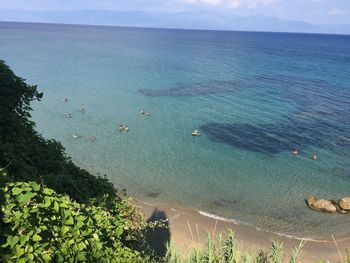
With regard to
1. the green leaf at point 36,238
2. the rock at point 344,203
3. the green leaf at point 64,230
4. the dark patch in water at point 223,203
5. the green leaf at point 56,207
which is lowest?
the dark patch in water at point 223,203

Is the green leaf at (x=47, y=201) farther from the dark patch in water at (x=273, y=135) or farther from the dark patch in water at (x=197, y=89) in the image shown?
the dark patch in water at (x=197, y=89)

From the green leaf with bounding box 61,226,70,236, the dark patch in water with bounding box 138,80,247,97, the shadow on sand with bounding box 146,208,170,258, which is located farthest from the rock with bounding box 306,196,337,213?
the dark patch in water with bounding box 138,80,247,97

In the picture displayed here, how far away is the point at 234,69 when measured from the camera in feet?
278

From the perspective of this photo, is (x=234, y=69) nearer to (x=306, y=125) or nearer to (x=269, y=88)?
(x=269, y=88)

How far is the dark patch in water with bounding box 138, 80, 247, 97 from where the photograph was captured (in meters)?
56.1

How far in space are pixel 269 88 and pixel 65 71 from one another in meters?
39.1

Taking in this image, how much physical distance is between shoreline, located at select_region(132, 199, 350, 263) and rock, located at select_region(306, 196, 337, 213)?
2.63 m

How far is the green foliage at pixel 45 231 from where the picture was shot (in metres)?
5.71

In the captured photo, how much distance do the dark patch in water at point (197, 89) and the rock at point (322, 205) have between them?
107 ft

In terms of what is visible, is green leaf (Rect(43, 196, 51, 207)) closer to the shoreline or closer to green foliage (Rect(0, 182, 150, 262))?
green foliage (Rect(0, 182, 150, 262))

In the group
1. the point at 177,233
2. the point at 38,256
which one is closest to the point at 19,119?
the point at 38,256

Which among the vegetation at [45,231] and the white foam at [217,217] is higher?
the vegetation at [45,231]

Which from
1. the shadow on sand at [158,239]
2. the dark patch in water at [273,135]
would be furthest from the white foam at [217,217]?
the dark patch in water at [273,135]

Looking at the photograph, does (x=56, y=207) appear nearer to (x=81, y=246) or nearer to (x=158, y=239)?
(x=81, y=246)
